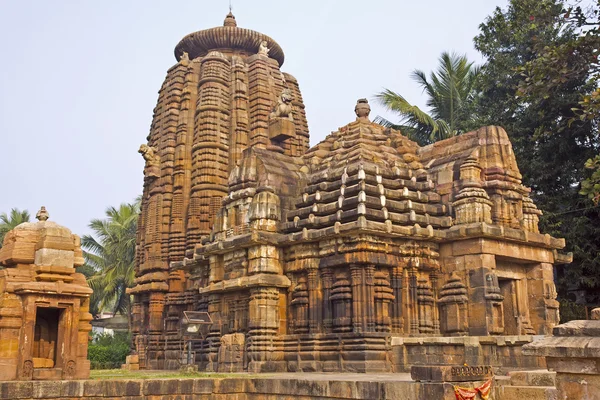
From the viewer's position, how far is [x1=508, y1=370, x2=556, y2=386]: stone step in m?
9.02

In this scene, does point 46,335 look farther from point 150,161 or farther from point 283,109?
point 150,161

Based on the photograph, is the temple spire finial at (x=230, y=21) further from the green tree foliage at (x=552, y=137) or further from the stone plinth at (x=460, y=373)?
the stone plinth at (x=460, y=373)

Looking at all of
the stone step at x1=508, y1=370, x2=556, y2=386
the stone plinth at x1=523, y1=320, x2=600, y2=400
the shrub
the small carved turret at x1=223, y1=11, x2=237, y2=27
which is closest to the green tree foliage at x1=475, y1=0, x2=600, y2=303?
the small carved turret at x1=223, y1=11, x2=237, y2=27

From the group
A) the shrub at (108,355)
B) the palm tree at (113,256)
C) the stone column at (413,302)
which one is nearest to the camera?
the stone column at (413,302)

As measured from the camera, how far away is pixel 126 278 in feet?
133

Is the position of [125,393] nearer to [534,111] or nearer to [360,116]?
[360,116]

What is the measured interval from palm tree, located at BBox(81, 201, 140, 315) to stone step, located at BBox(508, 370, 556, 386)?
33301mm

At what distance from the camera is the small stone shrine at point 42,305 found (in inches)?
488

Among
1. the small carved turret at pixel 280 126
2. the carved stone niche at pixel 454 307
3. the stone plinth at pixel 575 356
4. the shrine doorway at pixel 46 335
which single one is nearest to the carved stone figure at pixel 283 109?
the small carved turret at pixel 280 126

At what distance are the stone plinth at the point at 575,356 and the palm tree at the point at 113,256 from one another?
36.5 m

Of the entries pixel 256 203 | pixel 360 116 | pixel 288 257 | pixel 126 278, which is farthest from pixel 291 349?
pixel 126 278

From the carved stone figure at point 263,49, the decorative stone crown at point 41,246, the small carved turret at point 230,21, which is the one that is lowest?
the decorative stone crown at point 41,246

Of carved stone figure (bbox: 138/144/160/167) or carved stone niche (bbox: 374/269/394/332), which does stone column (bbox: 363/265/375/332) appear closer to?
carved stone niche (bbox: 374/269/394/332)

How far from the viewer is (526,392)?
9.02m
